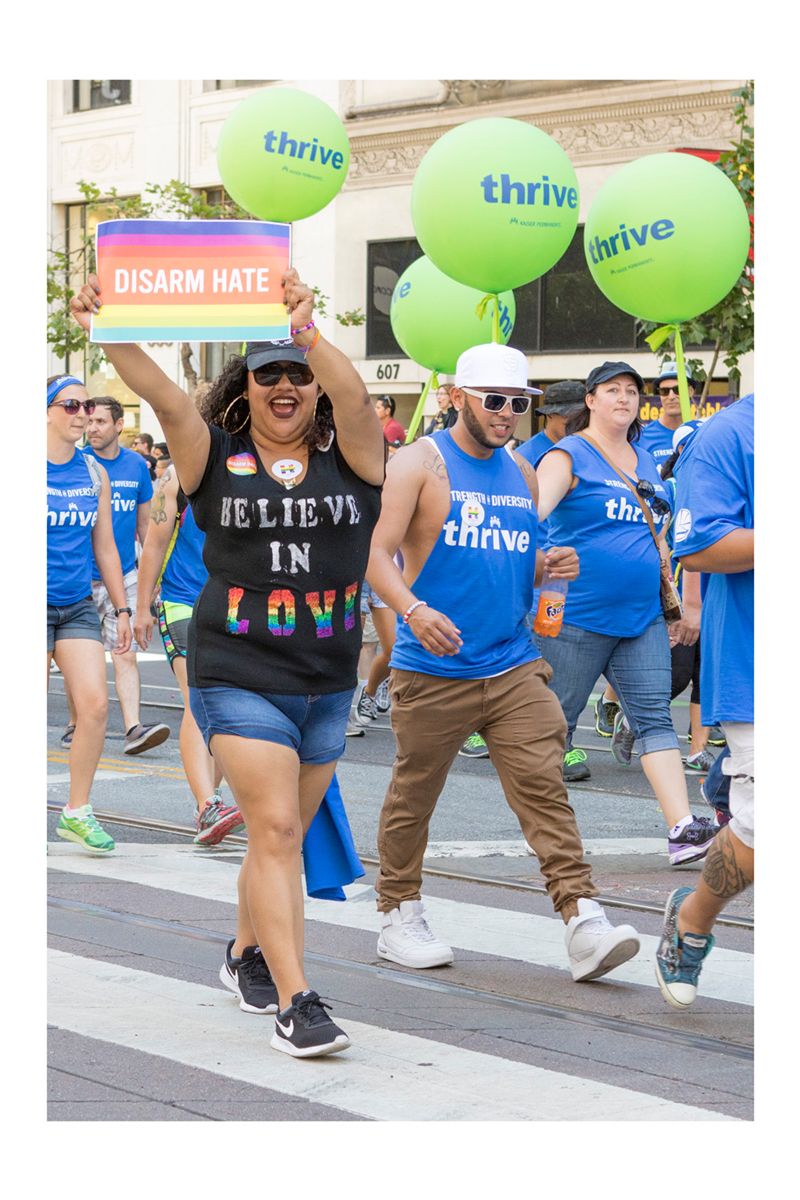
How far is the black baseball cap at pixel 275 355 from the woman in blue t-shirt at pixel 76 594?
2988 mm

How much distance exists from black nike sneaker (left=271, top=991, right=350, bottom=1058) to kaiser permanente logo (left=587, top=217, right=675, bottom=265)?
19.2 feet

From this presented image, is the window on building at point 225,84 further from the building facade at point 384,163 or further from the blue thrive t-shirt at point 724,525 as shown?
the blue thrive t-shirt at point 724,525

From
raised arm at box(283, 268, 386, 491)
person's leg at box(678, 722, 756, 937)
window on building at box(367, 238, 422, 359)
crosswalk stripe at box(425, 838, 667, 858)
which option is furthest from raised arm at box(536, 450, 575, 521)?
window on building at box(367, 238, 422, 359)

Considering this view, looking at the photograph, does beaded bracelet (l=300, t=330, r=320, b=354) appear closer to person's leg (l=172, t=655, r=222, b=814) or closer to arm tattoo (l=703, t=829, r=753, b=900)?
arm tattoo (l=703, t=829, r=753, b=900)

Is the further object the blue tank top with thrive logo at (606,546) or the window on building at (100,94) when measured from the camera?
the window on building at (100,94)

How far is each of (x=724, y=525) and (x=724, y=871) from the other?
3.04ft

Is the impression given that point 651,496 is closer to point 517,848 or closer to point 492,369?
point 517,848

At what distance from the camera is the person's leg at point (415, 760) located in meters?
5.56

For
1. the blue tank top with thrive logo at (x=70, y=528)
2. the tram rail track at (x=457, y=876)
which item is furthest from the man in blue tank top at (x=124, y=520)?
the blue tank top with thrive logo at (x=70, y=528)

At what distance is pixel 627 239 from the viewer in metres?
9.46

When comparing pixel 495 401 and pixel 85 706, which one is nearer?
pixel 495 401

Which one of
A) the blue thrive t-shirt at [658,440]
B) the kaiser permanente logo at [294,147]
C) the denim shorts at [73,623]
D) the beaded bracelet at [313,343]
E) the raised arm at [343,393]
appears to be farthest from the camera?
the kaiser permanente logo at [294,147]

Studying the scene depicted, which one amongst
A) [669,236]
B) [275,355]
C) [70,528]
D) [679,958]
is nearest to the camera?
[275,355]

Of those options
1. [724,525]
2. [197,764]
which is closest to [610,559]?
[197,764]
